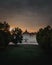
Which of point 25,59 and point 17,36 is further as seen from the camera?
point 17,36

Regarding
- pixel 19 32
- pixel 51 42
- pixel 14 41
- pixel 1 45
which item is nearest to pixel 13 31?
pixel 19 32

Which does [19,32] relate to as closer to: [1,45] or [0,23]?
[0,23]

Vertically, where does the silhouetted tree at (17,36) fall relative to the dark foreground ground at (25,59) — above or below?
above

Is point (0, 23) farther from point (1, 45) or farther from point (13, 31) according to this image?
point (1, 45)

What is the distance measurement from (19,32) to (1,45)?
7847cm

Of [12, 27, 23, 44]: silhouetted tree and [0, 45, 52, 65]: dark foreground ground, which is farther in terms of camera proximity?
[12, 27, 23, 44]: silhouetted tree

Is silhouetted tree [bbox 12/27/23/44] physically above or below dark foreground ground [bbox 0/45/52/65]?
above

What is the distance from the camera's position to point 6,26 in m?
146

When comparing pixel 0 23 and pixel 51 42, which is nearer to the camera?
pixel 51 42

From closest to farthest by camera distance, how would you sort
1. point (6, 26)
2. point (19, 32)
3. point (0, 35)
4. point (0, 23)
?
1. point (0, 35)
2. point (0, 23)
3. point (6, 26)
4. point (19, 32)

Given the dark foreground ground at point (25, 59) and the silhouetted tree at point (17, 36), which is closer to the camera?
the dark foreground ground at point (25, 59)

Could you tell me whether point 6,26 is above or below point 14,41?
above

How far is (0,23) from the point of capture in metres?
133

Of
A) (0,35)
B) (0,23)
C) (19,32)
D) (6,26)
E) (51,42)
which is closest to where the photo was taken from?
(51,42)
